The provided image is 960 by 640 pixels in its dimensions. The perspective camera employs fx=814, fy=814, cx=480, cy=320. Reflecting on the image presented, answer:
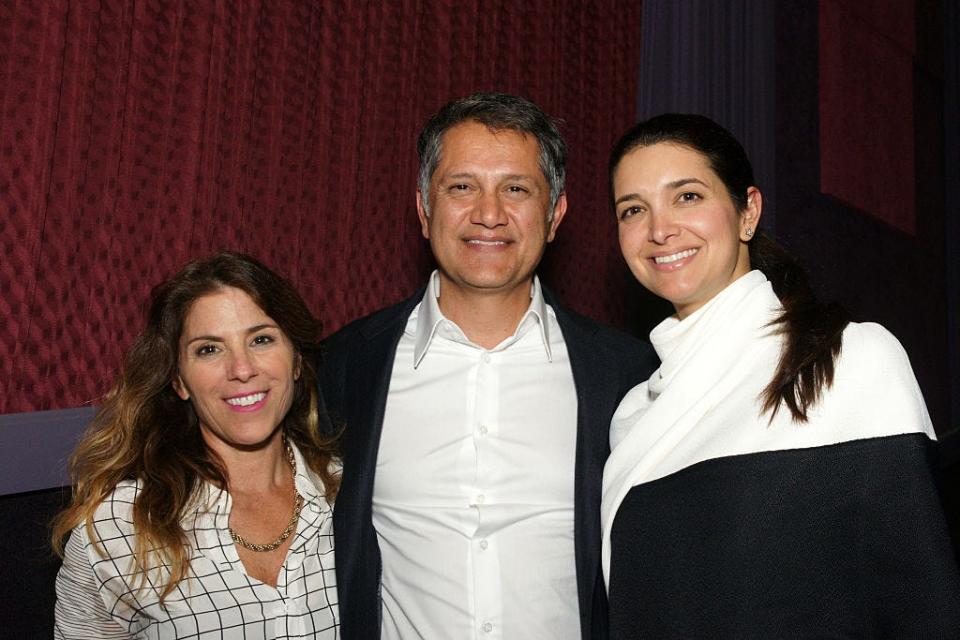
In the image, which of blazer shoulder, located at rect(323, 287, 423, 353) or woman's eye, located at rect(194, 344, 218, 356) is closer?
woman's eye, located at rect(194, 344, 218, 356)

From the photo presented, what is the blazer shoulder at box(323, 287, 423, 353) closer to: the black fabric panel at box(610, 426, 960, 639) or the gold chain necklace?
the gold chain necklace

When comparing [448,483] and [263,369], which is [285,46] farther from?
[448,483]

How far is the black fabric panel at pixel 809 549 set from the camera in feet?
4.21

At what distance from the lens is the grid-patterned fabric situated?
5.13ft

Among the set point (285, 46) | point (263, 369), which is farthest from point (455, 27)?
point (263, 369)

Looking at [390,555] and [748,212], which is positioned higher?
[748,212]

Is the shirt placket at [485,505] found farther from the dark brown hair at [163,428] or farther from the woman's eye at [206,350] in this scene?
the woman's eye at [206,350]

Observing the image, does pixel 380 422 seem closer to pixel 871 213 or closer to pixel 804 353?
pixel 804 353

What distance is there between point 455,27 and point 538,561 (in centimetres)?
177

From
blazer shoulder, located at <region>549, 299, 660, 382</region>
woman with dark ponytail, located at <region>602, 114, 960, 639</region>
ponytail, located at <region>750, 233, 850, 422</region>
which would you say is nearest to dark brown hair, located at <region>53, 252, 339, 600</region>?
blazer shoulder, located at <region>549, 299, 660, 382</region>

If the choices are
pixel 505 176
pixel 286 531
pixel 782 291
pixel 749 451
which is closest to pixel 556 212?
pixel 505 176

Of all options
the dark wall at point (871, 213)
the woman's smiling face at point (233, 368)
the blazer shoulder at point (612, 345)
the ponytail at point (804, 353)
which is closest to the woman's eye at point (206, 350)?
the woman's smiling face at point (233, 368)

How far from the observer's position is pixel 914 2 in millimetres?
5688

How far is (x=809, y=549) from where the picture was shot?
1.35 meters
